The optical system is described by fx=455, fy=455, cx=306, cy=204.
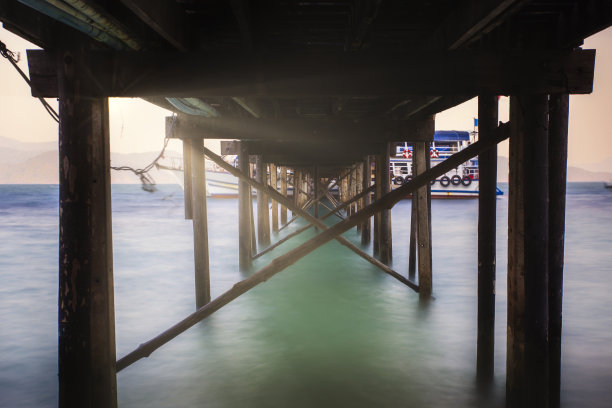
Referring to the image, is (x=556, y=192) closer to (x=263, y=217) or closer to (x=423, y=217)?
(x=423, y=217)

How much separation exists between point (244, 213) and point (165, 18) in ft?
20.9

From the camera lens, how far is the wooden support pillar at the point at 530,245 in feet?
9.43

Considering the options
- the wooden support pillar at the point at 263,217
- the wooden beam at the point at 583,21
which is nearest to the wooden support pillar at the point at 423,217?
the wooden beam at the point at 583,21

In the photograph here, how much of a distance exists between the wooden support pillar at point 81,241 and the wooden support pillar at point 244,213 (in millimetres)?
5612

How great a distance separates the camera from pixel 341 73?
9.59ft

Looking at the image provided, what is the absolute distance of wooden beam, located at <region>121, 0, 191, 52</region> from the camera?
2230mm

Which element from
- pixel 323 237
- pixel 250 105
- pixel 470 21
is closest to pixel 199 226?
pixel 250 105

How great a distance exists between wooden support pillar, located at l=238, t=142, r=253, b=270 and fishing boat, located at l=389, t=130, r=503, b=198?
29016 millimetres

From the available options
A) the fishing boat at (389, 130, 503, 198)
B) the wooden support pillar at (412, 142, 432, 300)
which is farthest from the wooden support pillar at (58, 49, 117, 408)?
the fishing boat at (389, 130, 503, 198)

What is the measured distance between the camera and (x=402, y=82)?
2.91 metres

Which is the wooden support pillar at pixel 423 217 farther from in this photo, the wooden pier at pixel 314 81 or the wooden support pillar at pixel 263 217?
the wooden support pillar at pixel 263 217

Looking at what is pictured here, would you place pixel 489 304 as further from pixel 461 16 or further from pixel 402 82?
pixel 461 16

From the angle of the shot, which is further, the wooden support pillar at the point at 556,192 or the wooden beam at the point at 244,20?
the wooden support pillar at the point at 556,192

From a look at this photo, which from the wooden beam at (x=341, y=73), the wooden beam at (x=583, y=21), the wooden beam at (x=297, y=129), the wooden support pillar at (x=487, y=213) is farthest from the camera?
the wooden beam at (x=297, y=129)
